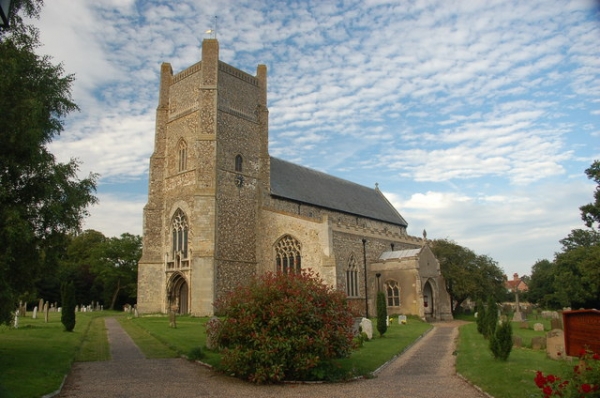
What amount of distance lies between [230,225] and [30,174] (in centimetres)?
2025

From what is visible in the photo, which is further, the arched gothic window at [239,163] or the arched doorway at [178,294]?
the arched gothic window at [239,163]

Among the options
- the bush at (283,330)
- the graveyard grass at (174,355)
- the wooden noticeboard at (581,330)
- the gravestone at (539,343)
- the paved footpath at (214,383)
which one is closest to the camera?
the paved footpath at (214,383)

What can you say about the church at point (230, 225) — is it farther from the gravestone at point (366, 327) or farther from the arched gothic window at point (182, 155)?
the gravestone at point (366, 327)

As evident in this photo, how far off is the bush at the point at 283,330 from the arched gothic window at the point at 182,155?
2296cm

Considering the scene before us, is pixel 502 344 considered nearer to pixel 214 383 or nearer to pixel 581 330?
pixel 581 330

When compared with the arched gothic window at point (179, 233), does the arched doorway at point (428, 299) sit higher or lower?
lower

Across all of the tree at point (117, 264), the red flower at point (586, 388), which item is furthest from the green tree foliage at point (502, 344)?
the tree at point (117, 264)

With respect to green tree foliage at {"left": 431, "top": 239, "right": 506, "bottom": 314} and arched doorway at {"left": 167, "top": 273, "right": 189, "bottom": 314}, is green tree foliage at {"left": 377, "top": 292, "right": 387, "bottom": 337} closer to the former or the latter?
arched doorway at {"left": 167, "top": 273, "right": 189, "bottom": 314}

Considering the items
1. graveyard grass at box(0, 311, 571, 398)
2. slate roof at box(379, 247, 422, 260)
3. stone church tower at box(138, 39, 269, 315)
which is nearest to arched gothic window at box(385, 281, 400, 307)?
slate roof at box(379, 247, 422, 260)

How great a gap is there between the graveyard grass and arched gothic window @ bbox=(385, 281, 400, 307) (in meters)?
10.7

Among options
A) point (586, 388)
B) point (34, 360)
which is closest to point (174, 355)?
point (34, 360)

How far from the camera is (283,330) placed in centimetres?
1123

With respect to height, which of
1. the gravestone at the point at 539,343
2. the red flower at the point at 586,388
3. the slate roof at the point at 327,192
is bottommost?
the gravestone at the point at 539,343

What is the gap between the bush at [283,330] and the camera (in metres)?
11.0
